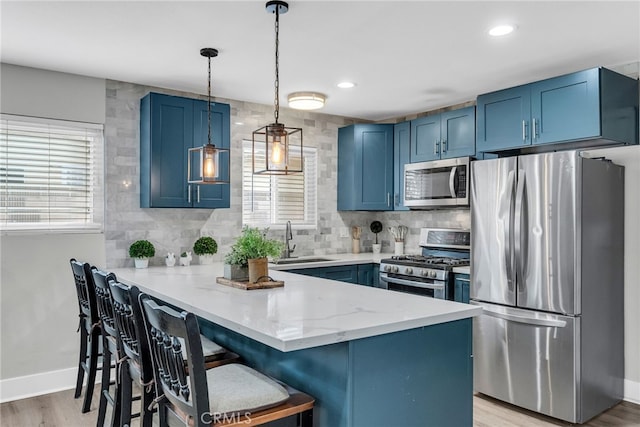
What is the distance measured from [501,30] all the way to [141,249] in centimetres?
303

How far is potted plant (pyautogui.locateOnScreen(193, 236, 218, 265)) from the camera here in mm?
4203

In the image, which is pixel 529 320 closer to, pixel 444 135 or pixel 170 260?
pixel 444 135

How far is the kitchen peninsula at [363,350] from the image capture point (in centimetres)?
176

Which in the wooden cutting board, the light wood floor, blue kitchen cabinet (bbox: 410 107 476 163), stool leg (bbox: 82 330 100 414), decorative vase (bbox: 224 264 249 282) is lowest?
the light wood floor

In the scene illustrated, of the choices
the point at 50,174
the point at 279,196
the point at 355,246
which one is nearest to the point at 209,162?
the point at 50,174

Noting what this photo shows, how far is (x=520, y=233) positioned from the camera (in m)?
3.30

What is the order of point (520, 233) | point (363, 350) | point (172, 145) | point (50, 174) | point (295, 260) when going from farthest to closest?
point (295, 260), point (172, 145), point (50, 174), point (520, 233), point (363, 350)

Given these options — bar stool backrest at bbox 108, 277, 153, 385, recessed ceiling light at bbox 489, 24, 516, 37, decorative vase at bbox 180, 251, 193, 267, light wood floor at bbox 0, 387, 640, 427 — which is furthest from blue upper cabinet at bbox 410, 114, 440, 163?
bar stool backrest at bbox 108, 277, 153, 385

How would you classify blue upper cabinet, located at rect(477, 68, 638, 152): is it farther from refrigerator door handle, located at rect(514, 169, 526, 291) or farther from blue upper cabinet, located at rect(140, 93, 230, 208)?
blue upper cabinet, located at rect(140, 93, 230, 208)

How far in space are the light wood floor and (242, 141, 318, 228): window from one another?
7.01 ft

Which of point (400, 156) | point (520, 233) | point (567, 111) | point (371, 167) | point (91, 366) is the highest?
point (567, 111)

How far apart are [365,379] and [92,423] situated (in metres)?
2.20

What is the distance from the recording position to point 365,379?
179 cm

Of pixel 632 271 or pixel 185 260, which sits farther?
pixel 185 260
